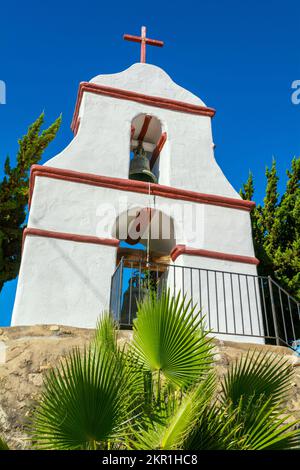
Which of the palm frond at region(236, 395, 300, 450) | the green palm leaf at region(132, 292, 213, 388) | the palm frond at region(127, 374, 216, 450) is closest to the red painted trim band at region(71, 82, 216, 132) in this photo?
the green palm leaf at region(132, 292, 213, 388)

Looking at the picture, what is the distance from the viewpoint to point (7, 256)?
10.8 meters

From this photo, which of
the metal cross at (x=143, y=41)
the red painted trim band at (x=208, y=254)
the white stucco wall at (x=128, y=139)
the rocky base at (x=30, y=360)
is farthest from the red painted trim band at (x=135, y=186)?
the metal cross at (x=143, y=41)

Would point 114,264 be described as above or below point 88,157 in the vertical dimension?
below

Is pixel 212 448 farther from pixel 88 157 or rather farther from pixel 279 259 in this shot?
pixel 279 259

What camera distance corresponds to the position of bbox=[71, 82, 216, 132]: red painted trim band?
8.83 m

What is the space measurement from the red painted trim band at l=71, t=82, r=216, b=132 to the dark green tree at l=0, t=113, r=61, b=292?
268 cm

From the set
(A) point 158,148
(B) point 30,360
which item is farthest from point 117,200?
(B) point 30,360

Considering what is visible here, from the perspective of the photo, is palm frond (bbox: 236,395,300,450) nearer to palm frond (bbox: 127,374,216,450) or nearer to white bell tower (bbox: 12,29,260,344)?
palm frond (bbox: 127,374,216,450)

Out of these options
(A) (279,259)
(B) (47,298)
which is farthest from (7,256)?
(A) (279,259)

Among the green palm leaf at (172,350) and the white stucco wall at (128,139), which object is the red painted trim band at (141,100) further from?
the green palm leaf at (172,350)

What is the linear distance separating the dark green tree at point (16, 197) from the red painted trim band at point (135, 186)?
11.0 feet

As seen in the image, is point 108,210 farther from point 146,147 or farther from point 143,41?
point 143,41

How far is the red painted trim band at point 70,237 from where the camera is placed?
6.93 metres

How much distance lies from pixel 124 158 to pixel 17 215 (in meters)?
4.25
